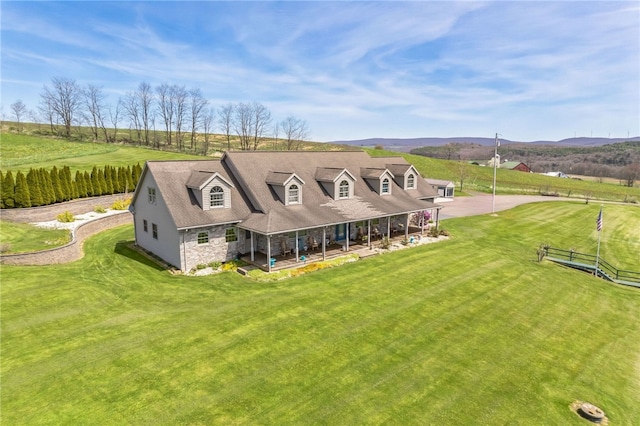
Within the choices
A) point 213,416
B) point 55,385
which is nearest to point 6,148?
point 55,385

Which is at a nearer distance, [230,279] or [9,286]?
[9,286]

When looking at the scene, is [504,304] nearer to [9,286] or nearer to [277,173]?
[277,173]

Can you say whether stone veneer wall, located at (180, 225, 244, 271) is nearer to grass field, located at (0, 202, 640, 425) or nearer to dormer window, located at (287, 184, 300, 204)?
grass field, located at (0, 202, 640, 425)

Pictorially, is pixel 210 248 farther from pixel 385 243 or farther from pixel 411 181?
pixel 411 181

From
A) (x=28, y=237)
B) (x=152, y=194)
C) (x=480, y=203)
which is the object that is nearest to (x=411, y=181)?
(x=480, y=203)

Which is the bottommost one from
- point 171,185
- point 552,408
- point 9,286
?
point 552,408

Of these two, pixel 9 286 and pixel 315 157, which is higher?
pixel 315 157

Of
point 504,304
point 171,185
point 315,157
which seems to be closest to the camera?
point 504,304

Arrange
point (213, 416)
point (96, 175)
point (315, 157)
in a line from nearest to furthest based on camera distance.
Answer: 1. point (213, 416)
2. point (315, 157)
3. point (96, 175)
